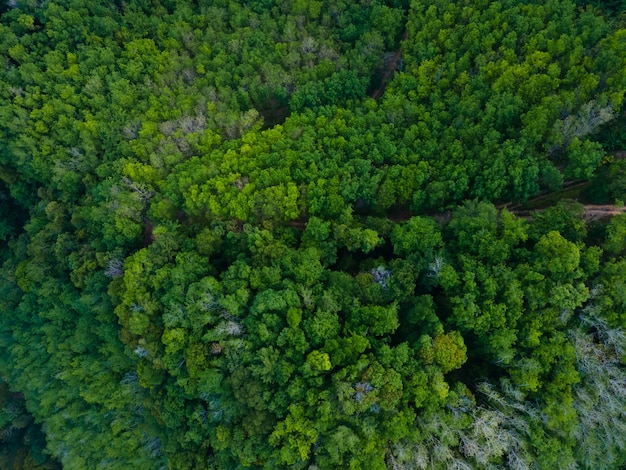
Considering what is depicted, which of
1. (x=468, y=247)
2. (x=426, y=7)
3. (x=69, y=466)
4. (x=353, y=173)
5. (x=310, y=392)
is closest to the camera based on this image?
(x=310, y=392)

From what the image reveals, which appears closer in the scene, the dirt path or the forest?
the forest

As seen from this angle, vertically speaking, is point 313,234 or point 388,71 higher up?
point 388,71

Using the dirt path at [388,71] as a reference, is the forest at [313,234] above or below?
below

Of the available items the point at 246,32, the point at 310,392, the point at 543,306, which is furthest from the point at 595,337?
the point at 246,32

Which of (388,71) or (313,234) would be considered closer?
(313,234)

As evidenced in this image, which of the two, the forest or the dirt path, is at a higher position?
the dirt path

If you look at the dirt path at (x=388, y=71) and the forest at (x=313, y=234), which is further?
the dirt path at (x=388, y=71)

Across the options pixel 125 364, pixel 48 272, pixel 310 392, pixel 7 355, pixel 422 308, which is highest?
pixel 422 308

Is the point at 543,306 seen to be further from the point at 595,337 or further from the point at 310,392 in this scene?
the point at 310,392
